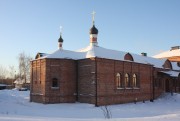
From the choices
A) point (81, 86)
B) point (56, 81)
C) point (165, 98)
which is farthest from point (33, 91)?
point (165, 98)

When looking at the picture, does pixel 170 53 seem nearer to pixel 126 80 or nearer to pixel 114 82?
pixel 126 80

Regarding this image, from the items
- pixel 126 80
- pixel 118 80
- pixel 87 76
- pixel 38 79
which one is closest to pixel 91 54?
pixel 87 76

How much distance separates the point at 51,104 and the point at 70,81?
297 cm

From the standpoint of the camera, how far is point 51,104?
24641mm

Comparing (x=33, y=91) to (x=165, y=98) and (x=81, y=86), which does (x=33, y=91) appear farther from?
(x=165, y=98)

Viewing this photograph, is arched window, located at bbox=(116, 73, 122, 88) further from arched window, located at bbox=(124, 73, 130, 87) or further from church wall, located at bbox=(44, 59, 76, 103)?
church wall, located at bbox=(44, 59, 76, 103)

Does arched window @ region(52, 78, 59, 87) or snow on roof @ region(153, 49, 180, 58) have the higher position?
snow on roof @ region(153, 49, 180, 58)

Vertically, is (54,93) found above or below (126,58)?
below

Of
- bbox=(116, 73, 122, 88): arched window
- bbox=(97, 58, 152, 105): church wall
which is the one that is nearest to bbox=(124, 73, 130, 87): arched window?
bbox=(97, 58, 152, 105): church wall

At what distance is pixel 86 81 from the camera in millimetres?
25625

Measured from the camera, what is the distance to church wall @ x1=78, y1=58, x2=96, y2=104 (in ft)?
81.6

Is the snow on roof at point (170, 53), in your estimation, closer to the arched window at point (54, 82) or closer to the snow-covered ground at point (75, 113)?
the snow-covered ground at point (75, 113)

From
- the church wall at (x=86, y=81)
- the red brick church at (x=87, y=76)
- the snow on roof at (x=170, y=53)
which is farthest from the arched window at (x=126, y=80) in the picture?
the snow on roof at (x=170, y=53)

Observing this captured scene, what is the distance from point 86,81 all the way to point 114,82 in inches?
116
